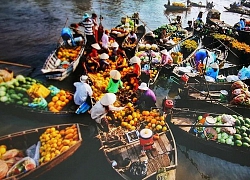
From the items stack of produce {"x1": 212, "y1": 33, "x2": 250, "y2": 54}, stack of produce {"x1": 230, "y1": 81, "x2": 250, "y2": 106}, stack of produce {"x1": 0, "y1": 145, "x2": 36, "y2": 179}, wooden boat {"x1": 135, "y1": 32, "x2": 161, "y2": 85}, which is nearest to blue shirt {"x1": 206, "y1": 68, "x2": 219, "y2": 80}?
stack of produce {"x1": 230, "y1": 81, "x2": 250, "y2": 106}

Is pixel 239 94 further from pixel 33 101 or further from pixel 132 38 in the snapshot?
pixel 33 101

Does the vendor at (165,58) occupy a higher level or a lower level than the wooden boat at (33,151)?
higher

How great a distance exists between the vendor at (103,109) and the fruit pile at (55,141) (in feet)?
2.22

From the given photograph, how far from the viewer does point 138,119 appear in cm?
754

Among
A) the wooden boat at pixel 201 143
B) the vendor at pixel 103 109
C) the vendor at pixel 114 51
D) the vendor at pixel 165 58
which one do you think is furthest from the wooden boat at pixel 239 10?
the vendor at pixel 103 109

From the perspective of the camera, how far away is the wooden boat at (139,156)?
5867 millimetres

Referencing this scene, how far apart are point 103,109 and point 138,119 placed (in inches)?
62.0

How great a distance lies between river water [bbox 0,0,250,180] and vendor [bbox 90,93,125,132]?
0.54 meters

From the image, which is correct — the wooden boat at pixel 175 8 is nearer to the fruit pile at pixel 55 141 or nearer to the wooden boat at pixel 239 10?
the wooden boat at pixel 239 10

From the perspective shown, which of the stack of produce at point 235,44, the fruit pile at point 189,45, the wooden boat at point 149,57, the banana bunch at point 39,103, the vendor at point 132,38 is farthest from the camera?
the stack of produce at point 235,44

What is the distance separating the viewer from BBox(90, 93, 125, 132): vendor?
629 cm

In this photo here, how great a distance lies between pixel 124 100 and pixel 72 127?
234 centimetres

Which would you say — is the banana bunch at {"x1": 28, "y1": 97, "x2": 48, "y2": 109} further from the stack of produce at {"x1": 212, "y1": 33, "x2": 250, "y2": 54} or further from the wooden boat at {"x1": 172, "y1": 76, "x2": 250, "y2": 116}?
the stack of produce at {"x1": 212, "y1": 33, "x2": 250, "y2": 54}

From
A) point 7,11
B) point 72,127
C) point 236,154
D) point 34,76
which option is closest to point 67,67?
point 34,76
